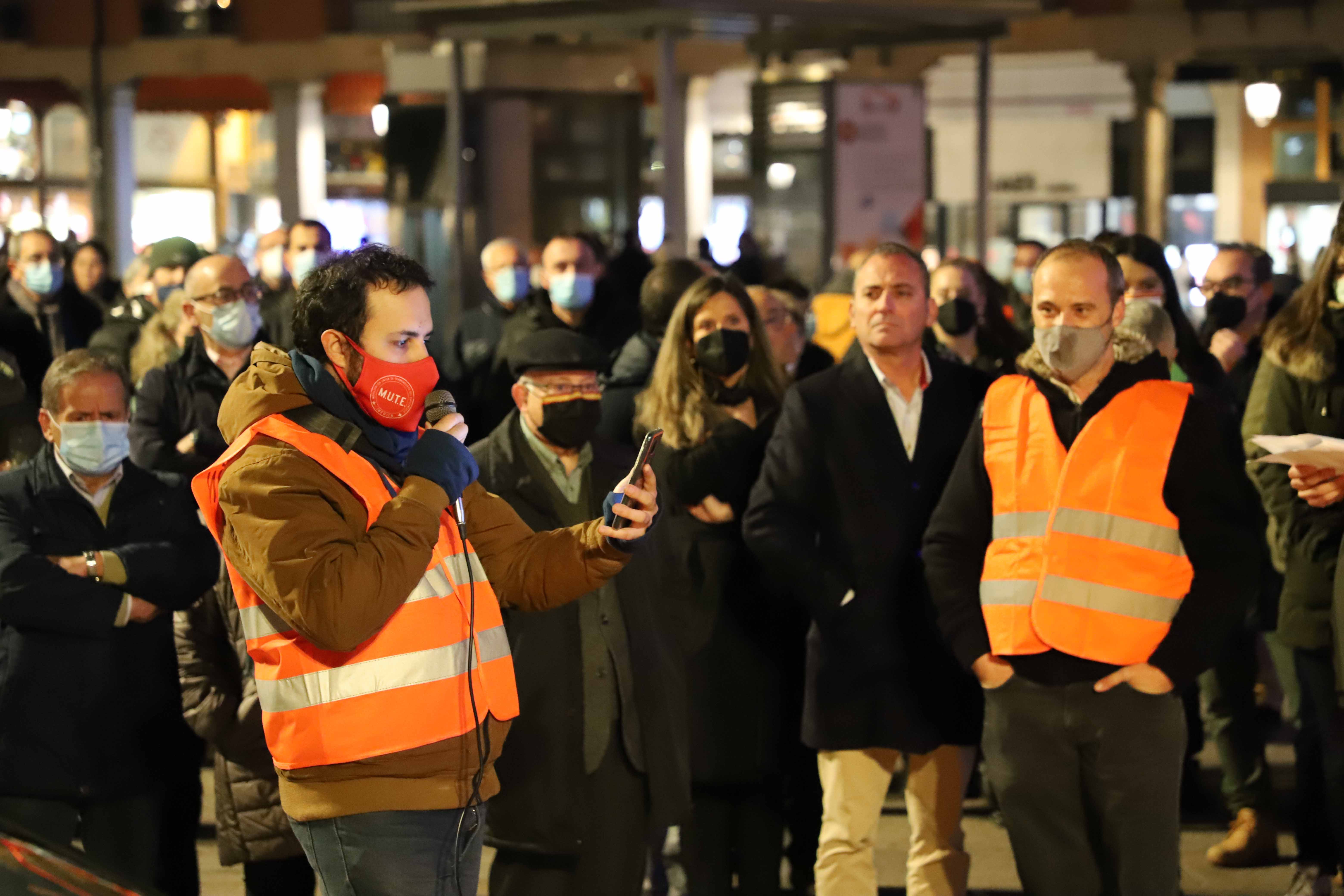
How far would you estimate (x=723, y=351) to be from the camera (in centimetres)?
589

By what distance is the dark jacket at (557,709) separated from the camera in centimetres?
462

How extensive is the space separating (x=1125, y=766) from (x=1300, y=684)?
1.50 metres

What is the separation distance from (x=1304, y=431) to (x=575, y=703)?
8.28ft

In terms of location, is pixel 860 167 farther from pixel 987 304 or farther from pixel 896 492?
pixel 896 492

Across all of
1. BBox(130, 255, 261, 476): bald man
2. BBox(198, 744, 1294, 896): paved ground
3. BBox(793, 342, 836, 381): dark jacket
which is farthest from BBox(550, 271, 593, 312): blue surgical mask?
BBox(198, 744, 1294, 896): paved ground

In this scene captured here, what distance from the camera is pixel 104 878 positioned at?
11.3 ft

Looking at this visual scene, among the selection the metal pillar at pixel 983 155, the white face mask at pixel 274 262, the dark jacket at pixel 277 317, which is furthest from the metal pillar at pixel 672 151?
the dark jacket at pixel 277 317

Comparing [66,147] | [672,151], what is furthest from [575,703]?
[66,147]

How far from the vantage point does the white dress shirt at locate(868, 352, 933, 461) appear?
5395 mm

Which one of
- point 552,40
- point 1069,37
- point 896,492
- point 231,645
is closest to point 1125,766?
point 896,492

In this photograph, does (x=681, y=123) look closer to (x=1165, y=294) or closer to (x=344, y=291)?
(x=1165, y=294)

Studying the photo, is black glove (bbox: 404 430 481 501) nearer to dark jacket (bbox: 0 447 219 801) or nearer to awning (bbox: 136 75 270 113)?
dark jacket (bbox: 0 447 219 801)

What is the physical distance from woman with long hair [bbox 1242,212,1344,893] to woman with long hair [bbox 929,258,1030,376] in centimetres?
164

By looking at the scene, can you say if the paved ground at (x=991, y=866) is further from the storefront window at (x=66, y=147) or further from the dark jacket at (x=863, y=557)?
the storefront window at (x=66, y=147)
